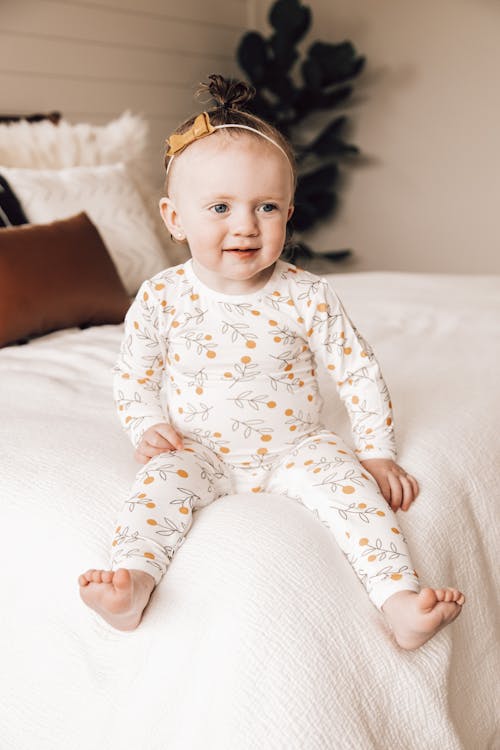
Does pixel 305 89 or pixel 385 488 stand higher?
pixel 305 89

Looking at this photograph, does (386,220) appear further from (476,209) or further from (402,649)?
(402,649)

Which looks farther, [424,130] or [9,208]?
[424,130]

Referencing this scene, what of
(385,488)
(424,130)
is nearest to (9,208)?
(385,488)

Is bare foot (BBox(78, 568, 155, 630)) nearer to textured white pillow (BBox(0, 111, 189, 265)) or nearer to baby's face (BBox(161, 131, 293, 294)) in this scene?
baby's face (BBox(161, 131, 293, 294))

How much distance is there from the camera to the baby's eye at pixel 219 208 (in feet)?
3.29

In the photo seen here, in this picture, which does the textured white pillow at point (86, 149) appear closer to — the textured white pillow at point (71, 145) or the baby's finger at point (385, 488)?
the textured white pillow at point (71, 145)

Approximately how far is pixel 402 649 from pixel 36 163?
177cm

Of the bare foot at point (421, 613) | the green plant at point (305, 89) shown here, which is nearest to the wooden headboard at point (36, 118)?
the green plant at point (305, 89)

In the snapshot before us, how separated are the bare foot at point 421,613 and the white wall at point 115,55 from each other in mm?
2409

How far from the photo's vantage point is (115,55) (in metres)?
3.04

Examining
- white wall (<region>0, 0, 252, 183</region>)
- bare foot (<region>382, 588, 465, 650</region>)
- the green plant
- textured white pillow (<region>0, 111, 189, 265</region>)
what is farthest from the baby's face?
the green plant

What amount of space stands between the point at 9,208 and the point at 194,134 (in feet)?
3.39

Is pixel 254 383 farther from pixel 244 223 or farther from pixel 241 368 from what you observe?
pixel 244 223

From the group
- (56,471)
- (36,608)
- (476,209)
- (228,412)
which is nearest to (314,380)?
(228,412)
